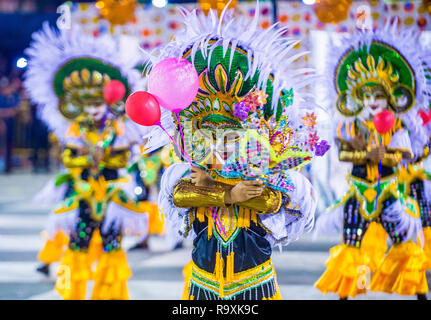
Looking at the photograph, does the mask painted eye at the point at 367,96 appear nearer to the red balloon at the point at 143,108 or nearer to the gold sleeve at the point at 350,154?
the gold sleeve at the point at 350,154

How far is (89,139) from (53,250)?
4.40ft

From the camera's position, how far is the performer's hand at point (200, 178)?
227cm

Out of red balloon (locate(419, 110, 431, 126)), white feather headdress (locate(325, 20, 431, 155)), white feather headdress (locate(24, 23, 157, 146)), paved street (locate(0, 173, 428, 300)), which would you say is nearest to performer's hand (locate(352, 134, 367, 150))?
white feather headdress (locate(325, 20, 431, 155))

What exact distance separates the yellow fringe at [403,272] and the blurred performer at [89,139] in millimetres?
1912

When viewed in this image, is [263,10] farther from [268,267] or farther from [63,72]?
[268,267]

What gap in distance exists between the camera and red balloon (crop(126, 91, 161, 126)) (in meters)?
2.11

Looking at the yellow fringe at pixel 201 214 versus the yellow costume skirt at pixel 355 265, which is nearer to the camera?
the yellow fringe at pixel 201 214

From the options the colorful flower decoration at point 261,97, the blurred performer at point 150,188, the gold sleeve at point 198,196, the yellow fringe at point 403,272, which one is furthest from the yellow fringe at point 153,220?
the colorful flower decoration at point 261,97

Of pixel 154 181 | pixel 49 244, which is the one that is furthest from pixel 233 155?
pixel 154 181

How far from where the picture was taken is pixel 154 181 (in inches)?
247

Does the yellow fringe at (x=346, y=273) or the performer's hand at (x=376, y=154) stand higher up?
the performer's hand at (x=376, y=154)

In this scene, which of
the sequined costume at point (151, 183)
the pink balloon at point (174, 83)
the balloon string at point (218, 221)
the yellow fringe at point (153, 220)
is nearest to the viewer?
the pink balloon at point (174, 83)

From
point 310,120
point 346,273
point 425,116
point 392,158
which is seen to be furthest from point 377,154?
point 310,120

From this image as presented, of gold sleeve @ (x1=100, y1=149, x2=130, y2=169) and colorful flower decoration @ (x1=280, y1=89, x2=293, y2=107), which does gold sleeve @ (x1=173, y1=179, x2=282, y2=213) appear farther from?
gold sleeve @ (x1=100, y1=149, x2=130, y2=169)
